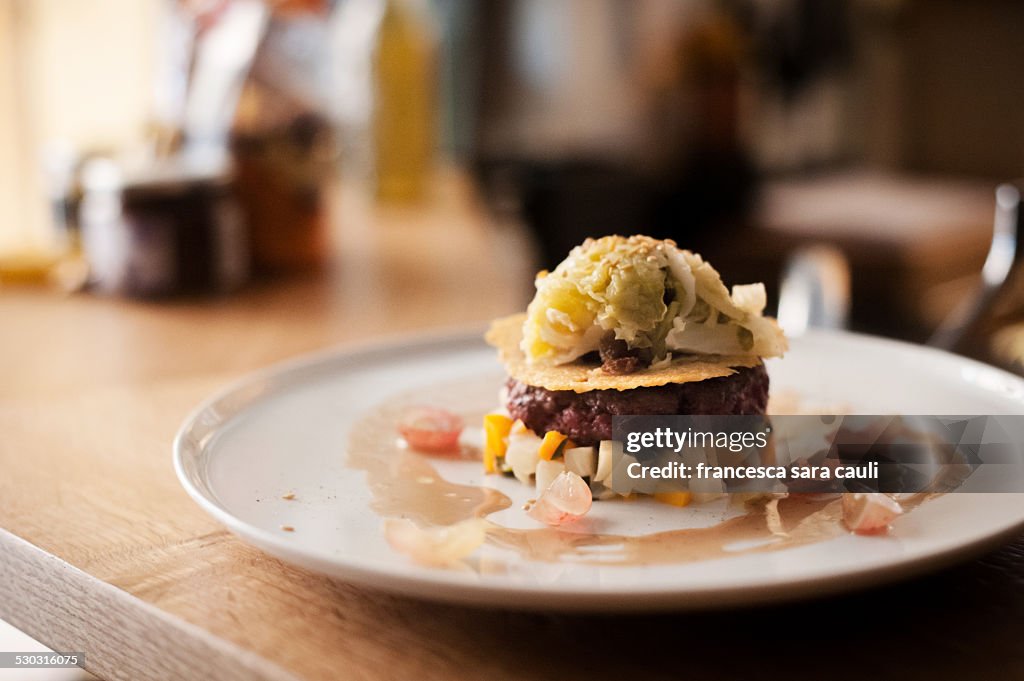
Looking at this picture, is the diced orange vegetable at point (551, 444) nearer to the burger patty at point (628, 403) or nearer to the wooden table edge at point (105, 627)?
the burger patty at point (628, 403)

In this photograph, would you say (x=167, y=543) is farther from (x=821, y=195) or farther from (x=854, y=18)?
(x=854, y=18)

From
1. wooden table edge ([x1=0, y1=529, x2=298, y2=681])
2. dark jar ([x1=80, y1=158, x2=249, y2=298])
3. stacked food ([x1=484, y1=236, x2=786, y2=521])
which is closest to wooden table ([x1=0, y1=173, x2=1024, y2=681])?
wooden table edge ([x1=0, y1=529, x2=298, y2=681])

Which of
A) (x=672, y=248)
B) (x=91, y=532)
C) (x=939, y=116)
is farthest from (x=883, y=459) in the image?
(x=939, y=116)

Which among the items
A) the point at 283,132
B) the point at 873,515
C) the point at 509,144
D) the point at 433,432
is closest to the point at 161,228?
the point at 283,132

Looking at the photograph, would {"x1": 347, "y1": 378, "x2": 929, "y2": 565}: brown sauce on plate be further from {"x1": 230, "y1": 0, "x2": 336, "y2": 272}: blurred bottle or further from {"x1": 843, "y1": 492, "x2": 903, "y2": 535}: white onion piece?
{"x1": 230, "y1": 0, "x2": 336, "y2": 272}: blurred bottle

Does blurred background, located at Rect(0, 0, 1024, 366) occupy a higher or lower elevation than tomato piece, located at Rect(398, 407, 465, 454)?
higher

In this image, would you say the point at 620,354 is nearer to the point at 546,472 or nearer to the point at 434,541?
the point at 546,472
